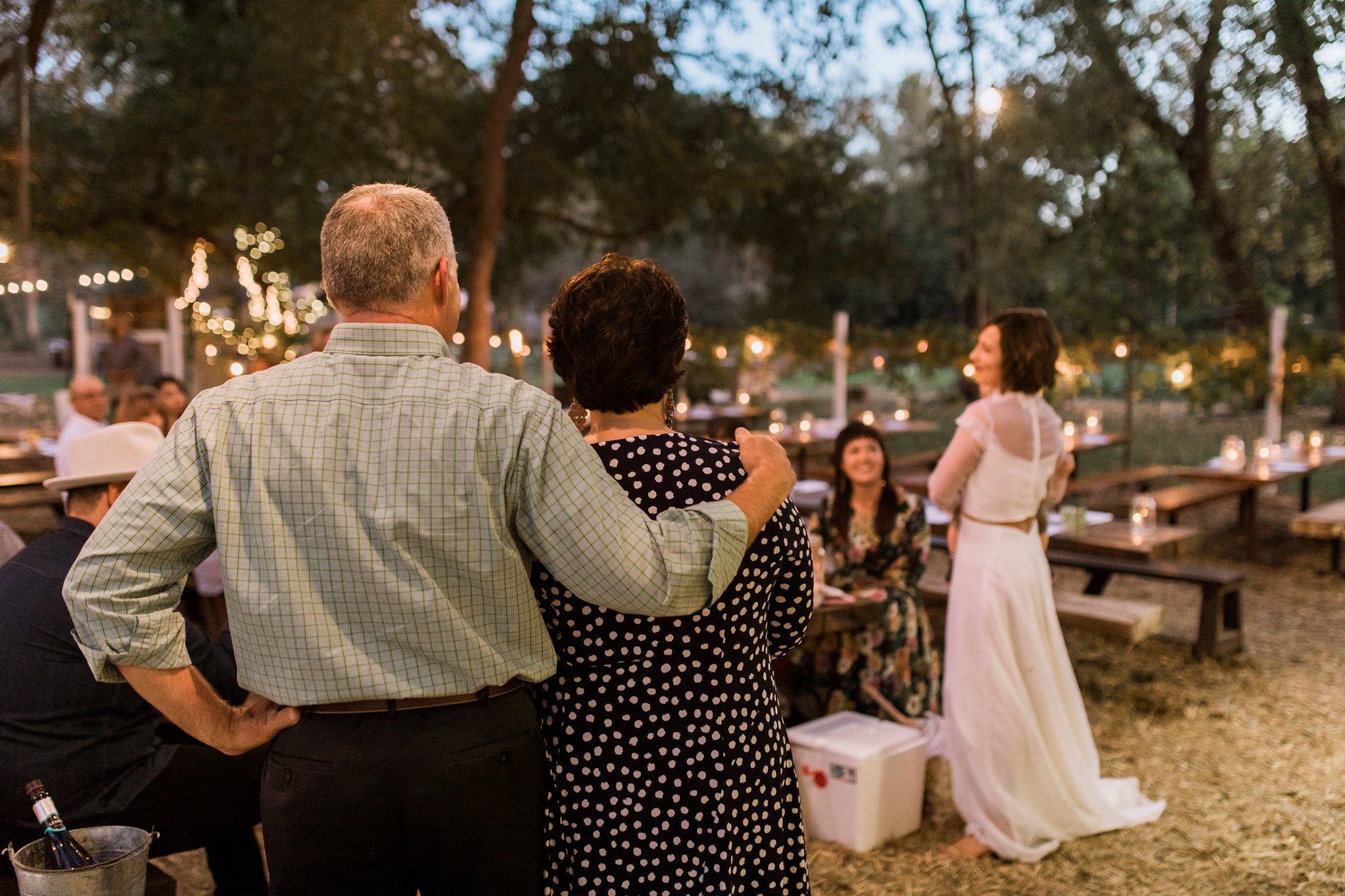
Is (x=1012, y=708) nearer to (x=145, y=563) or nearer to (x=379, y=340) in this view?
(x=379, y=340)

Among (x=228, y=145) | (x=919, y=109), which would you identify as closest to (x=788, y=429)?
(x=228, y=145)

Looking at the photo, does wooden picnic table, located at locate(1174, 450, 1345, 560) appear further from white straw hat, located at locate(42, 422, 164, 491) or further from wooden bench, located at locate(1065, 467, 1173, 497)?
white straw hat, located at locate(42, 422, 164, 491)

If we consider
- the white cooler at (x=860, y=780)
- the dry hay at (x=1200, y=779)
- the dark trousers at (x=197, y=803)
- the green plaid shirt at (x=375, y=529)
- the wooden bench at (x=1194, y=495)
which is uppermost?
the green plaid shirt at (x=375, y=529)

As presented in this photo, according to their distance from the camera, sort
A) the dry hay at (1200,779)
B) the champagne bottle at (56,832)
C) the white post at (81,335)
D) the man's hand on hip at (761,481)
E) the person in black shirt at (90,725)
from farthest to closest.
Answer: the white post at (81,335) → the dry hay at (1200,779) → the person in black shirt at (90,725) → the champagne bottle at (56,832) → the man's hand on hip at (761,481)

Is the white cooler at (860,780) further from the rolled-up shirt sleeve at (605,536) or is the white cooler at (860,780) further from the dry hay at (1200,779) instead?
the rolled-up shirt sleeve at (605,536)

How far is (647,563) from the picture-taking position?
162 cm

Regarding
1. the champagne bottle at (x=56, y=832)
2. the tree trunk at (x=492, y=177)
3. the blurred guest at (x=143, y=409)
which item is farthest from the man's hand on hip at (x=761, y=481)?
the tree trunk at (x=492, y=177)

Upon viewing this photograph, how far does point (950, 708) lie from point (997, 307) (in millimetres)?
13159

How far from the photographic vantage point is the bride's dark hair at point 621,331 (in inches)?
71.1

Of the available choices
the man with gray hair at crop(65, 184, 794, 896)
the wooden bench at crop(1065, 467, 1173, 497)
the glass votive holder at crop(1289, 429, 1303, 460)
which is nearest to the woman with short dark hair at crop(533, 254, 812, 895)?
the man with gray hair at crop(65, 184, 794, 896)

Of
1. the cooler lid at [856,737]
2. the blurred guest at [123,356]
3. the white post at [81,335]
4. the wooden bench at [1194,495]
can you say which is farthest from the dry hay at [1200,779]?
the blurred guest at [123,356]

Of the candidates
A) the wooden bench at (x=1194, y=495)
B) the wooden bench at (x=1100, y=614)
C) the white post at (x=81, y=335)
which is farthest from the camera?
the white post at (x=81, y=335)

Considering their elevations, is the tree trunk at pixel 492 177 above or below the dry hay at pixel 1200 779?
above

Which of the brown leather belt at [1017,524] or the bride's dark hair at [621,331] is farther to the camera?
the brown leather belt at [1017,524]
